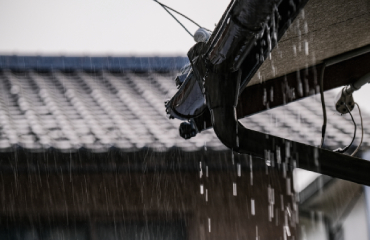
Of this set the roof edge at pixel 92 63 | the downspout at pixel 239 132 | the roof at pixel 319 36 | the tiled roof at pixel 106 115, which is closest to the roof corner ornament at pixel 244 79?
the downspout at pixel 239 132

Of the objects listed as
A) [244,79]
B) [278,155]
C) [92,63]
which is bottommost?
[92,63]

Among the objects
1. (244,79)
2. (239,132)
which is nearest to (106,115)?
(244,79)

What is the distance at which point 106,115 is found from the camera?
22.7 feet

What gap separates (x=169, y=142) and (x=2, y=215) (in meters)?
2.07

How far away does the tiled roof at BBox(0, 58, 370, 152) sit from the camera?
566cm

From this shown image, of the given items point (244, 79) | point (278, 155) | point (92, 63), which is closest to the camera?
point (278, 155)

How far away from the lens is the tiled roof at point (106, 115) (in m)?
5.66

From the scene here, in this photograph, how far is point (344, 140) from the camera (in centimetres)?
626

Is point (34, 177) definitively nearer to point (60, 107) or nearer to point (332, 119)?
point (60, 107)

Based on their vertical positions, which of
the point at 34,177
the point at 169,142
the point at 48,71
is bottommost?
the point at 34,177

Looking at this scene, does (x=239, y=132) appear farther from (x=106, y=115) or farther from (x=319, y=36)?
(x=106, y=115)

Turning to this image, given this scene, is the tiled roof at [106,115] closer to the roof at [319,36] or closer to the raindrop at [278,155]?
the roof at [319,36]

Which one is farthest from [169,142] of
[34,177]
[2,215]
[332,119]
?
[332,119]

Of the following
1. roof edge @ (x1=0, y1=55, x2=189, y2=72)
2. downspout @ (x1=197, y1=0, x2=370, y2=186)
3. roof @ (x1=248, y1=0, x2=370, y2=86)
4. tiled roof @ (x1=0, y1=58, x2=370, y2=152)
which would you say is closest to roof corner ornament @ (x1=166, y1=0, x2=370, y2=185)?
downspout @ (x1=197, y1=0, x2=370, y2=186)
